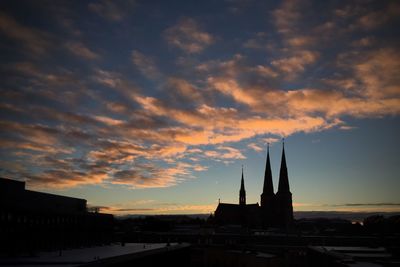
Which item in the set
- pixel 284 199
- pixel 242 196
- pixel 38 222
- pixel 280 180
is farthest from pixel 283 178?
pixel 38 222

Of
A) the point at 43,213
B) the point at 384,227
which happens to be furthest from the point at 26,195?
the point at 384,227

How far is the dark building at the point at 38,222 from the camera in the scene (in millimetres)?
33125

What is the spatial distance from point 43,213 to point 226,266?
41777 mm

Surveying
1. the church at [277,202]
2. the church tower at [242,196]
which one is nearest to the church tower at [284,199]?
the church at [277,202]

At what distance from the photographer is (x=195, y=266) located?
7469 centimetres

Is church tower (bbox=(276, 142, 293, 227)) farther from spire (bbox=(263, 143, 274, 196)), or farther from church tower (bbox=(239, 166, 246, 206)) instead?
church tower (bbox=(239, 166, 246, 206))

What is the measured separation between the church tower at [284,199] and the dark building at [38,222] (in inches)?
3942

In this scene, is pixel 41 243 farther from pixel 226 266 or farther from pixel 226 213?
pixel 226 213

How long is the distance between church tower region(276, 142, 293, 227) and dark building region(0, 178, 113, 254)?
10012cm

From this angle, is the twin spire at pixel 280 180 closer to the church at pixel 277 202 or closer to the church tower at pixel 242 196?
the church at pixel 277 202

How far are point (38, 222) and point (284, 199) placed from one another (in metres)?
117

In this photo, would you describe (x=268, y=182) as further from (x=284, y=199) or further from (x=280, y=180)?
(x=284, y=199)

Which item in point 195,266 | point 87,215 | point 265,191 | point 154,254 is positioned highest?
point 265,191

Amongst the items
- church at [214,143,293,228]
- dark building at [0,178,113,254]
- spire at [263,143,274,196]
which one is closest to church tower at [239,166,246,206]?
church at [214,143,293,228]
